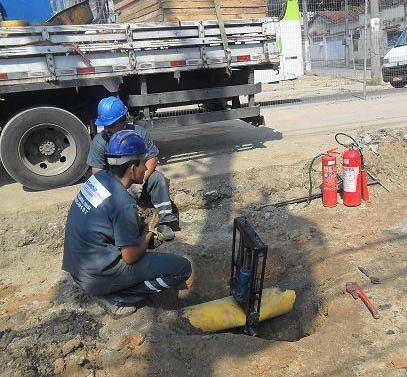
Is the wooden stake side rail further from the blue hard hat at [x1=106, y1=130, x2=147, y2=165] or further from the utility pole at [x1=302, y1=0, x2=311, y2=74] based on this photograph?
the utility pole at [x1=302, y1=0, x2=311, y2=74]

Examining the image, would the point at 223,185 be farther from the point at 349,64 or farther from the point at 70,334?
the point at 349,64

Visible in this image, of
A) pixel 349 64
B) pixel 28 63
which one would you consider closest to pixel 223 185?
pixel 28 63

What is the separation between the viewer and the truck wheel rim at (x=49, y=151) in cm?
564

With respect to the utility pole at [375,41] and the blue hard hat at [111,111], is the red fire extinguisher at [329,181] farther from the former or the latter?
the utility pole at [375,41]

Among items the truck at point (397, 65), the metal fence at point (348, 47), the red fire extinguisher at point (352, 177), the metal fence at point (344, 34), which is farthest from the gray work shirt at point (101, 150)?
the metal fence at point (344, 34)

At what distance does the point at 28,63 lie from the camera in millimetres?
5254

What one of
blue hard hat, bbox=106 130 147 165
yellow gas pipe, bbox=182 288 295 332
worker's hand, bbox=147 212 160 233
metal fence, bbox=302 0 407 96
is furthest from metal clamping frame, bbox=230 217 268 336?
metal fence, bbox=302 0 407 96

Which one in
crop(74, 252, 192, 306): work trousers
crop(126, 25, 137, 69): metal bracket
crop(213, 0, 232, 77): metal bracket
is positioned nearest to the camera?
crop(74, 252, 192, 306): work trousers

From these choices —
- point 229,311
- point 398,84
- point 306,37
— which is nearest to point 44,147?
point 229,311

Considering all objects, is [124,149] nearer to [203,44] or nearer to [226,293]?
[226,293]

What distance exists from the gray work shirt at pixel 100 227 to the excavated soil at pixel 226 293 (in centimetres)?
54

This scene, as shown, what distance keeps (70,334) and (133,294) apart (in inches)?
22.0

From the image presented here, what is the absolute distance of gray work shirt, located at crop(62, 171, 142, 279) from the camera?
3.14 metres

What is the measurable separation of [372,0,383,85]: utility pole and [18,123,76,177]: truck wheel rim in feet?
45.8
